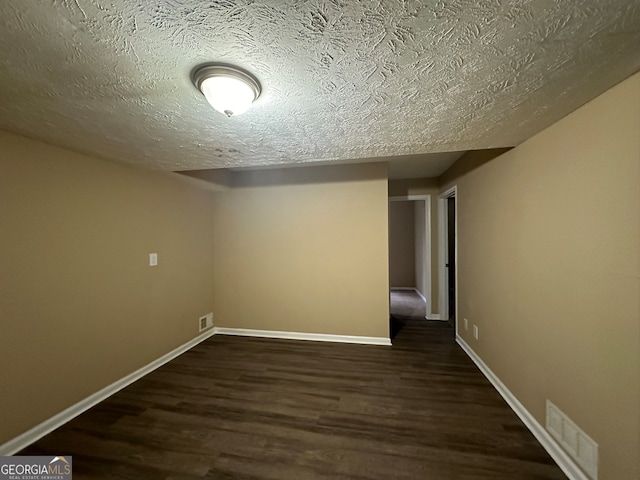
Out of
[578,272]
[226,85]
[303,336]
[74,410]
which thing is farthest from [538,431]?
[74,410]

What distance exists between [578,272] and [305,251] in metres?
2.57

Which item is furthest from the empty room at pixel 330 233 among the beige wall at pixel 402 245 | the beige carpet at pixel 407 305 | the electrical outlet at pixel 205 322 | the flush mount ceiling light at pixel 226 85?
the beige wall at pixel 402 245

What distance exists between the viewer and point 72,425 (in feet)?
5.89

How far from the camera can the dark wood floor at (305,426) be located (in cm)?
145

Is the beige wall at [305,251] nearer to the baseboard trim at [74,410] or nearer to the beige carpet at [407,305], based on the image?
the baseboard trim at [74,410]

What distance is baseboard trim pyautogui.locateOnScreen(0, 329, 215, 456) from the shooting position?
157 centimetres

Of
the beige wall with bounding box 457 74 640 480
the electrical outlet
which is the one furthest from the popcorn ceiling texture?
the electrical outlet

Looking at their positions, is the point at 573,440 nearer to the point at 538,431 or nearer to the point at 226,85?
the point at 538,431

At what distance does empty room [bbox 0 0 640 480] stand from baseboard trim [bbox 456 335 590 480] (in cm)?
2

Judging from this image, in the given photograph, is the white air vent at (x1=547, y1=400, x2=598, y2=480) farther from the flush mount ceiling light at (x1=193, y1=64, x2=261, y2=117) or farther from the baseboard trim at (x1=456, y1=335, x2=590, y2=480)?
the flush mount ceiling light at (x1=193, y1=64, x2=261, y2=117)

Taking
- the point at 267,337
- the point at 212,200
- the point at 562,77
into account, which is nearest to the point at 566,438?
the point at 562,77

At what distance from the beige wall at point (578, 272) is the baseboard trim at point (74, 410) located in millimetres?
3371

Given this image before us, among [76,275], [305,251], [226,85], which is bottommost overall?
[76,275]

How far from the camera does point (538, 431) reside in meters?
1.63
